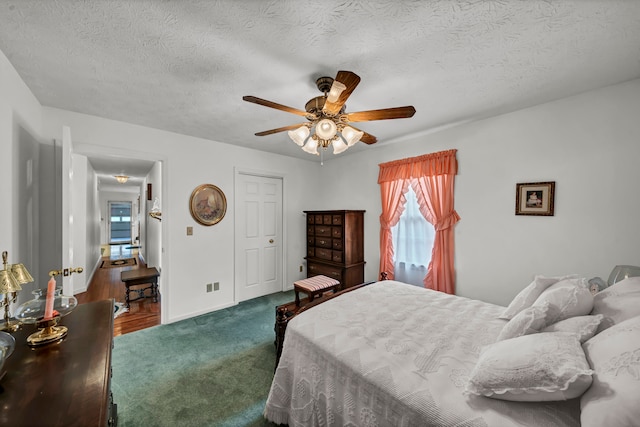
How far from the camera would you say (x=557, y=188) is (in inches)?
89.7

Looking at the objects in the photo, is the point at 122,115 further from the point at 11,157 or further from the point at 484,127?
the point at 484,127

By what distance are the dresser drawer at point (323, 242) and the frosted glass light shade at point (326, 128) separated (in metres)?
2.33

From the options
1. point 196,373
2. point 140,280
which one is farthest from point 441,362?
point 140,280

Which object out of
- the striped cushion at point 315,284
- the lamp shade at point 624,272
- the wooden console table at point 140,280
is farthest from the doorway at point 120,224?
the lamp shade at point 624,272

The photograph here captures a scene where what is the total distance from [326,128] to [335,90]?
31cm

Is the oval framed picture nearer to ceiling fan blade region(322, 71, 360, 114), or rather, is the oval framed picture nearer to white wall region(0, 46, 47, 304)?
white wall region(0, 46, 47, 304)

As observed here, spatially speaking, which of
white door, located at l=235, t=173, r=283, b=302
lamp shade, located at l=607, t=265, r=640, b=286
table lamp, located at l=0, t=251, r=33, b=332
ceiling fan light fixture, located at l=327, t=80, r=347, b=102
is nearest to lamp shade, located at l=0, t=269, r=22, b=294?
table lamp, located at l=0, t=251, r=33, b=332

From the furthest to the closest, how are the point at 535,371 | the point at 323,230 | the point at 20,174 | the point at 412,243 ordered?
the point at 323,230 → the point at 412,243 → the point at 20,174 → the point at 535,371

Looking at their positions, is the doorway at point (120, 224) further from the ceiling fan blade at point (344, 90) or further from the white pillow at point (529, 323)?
the white pillow at point (529, 323)

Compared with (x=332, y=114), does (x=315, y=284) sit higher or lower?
lower

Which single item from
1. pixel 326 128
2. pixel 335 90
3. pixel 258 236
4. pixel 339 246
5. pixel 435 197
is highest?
pixel 335 90

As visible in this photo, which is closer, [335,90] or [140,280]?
[335,90]

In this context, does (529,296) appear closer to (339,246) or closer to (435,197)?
(435,197)

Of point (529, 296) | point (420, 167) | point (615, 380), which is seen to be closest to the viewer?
point (615, 380)
